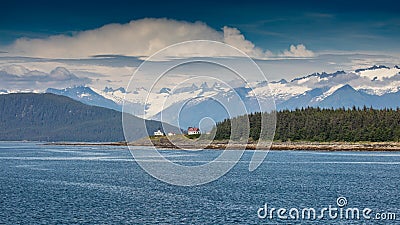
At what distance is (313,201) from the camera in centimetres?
6322

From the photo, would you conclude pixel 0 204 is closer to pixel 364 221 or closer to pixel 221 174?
pixel 364 221

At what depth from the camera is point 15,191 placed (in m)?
72.7

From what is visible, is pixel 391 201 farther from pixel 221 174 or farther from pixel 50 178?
pixel 50 178

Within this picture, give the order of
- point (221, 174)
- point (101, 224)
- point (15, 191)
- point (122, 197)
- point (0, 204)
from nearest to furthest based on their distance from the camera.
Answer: point (101, 224) → point (0, 204) → point (122, 197) → point (15, 191) → point (221, 174)

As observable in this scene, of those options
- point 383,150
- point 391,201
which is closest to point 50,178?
point 391,201

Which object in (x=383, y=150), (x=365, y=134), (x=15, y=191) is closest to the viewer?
(x=15, y=191)

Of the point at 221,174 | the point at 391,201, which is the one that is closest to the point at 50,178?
the point at 221,174

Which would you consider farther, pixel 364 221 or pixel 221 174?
pixel 221 174

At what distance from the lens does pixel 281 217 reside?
5291 centimetres

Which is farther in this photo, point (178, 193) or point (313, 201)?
point (178, 193)

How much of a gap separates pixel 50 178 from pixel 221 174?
86.0 ft

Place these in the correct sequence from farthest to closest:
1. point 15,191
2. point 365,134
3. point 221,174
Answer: point 365,134, point 221,174, point 15,191

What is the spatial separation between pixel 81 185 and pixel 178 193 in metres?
15.7

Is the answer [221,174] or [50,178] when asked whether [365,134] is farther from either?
[50,178]
